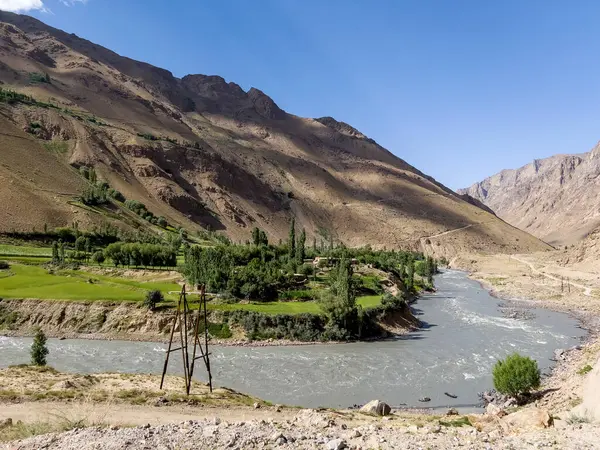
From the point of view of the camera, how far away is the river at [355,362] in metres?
28.3

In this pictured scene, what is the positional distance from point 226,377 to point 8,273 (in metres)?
36.2

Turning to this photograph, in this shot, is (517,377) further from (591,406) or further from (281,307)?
(281,307)

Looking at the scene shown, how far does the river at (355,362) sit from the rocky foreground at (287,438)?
15.2 metres

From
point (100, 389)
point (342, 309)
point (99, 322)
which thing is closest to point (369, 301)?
point (342, 309)

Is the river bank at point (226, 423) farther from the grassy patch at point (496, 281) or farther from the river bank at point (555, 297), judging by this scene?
the grassy patch at point (496, 281)

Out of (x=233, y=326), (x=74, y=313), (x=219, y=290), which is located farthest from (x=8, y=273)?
(x=233, y=326)

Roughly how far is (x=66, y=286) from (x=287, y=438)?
44256 millimetres

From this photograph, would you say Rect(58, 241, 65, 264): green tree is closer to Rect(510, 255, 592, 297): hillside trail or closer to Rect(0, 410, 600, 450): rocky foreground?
Rect(0, 410, 600, 450): rocky foreground

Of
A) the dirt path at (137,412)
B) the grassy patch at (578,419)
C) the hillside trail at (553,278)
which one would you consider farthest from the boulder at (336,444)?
the hillside trail at (553,278)

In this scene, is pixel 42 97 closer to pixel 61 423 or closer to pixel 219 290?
pixel 219 290

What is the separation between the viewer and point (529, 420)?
13.5m

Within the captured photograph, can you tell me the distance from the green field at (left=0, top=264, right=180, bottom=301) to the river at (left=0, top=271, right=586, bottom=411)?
6.51m

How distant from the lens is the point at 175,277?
60656 mm

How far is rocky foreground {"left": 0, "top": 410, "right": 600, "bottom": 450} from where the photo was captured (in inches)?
405
